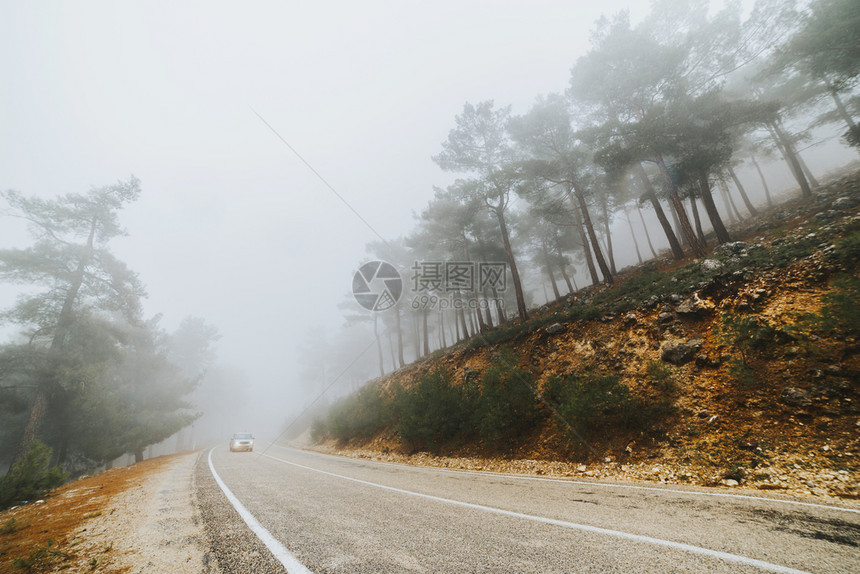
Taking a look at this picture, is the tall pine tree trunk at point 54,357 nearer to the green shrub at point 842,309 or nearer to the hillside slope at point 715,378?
the hillside slope at point 715,378

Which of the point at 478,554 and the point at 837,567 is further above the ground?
the point at 478,554

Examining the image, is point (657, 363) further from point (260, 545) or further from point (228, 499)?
point (228, 499)

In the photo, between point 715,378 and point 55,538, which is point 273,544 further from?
point 715,378

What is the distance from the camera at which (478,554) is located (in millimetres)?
2834

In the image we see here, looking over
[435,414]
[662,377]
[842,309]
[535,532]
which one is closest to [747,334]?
[842,309]

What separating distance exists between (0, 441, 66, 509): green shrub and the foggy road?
6599 mm

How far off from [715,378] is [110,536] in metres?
12.2

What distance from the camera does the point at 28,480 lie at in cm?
803

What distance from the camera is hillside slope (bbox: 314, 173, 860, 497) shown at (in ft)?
19.2

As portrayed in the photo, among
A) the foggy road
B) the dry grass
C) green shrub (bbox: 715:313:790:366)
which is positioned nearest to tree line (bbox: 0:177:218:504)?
the dry grass

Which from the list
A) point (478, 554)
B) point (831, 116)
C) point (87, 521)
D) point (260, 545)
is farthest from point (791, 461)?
point (831, 116)

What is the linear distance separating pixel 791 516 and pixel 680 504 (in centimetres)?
112

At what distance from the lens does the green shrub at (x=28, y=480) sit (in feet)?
24.8

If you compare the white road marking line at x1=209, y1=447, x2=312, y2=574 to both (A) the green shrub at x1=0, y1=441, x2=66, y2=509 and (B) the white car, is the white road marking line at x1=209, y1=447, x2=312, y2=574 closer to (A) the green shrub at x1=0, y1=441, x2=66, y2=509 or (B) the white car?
(A) the green shrub at x1=0, y1=441, x2=66, y2=509
